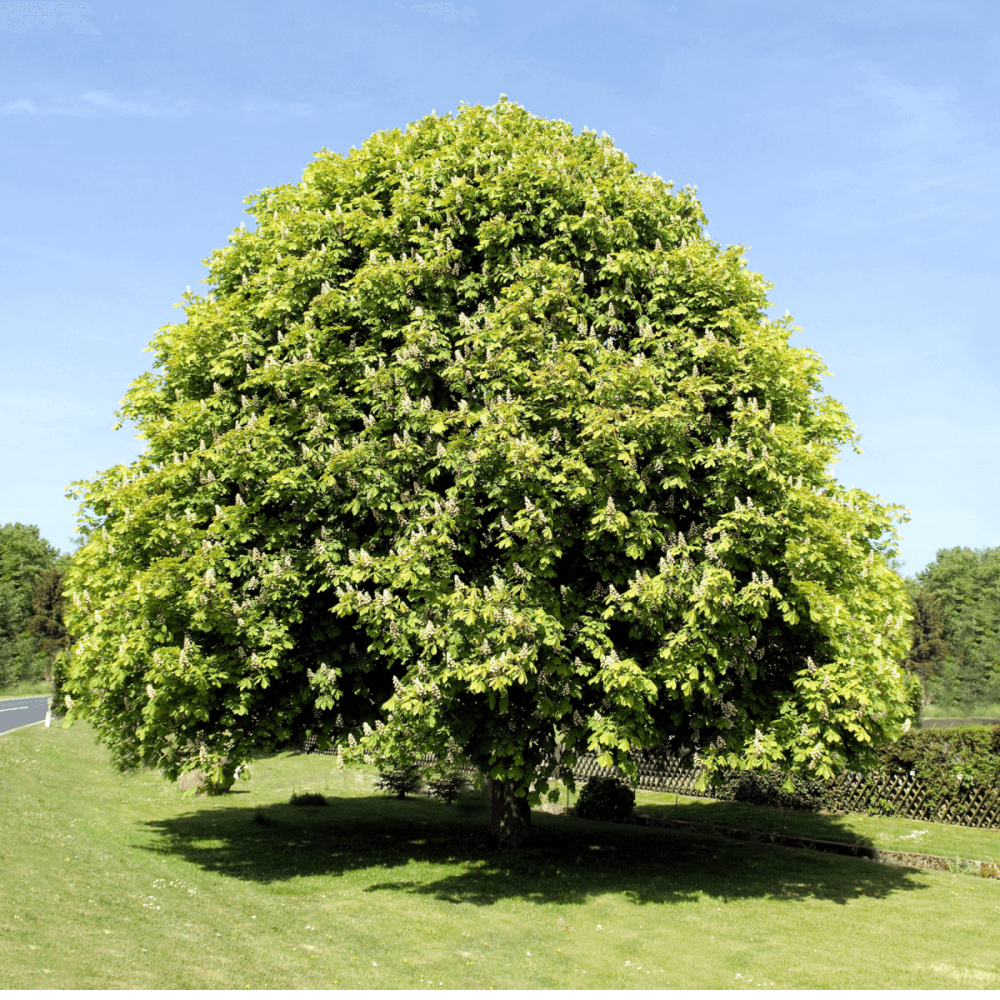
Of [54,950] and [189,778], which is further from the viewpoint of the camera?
[189,778]

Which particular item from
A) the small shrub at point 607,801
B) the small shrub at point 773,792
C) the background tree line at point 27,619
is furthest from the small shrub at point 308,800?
the background tree line at point 27,619

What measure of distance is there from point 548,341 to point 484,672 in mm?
6246

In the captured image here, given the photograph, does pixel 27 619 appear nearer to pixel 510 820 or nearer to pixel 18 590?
pixel 18 590

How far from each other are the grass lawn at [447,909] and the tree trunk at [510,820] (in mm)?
434

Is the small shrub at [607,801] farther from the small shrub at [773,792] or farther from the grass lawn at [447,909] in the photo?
the small shrub at [773,792]

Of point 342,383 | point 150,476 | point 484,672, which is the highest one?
point 342,383

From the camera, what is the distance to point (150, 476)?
16125mm

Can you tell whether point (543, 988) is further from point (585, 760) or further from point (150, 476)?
point (585, 760)

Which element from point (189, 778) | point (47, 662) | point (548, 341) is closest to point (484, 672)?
point (548, 341)

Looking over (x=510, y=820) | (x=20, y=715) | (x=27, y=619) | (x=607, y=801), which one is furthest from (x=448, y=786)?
(x=27, y=619)

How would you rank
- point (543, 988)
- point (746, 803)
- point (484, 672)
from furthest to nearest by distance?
point (746, 803) → point (484, 672) → point (543, 988)

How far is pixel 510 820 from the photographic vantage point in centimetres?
1852

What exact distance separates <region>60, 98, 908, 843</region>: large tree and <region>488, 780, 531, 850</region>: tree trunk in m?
1.72

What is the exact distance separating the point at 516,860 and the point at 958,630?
3780 inches
